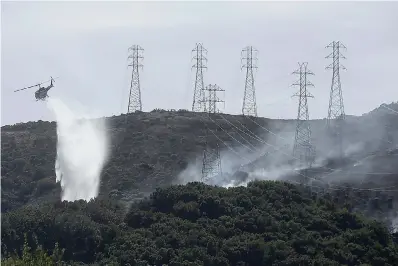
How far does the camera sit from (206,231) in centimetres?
9919

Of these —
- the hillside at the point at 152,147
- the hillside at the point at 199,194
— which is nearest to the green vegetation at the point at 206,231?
the hillside at the point at 199,194

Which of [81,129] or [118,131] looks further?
[118,131]

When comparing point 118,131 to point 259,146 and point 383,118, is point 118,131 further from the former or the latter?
point 383,118

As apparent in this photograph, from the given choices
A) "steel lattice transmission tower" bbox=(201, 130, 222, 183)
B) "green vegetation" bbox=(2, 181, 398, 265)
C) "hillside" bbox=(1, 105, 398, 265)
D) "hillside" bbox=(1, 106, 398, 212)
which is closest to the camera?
"green vegetation" bbox=(2, 181, 398, 265)

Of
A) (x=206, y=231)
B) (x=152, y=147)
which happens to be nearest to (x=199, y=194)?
(x=206, y=231)

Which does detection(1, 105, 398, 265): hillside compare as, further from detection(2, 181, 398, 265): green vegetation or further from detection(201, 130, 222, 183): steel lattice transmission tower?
detection(201, 130, 222, 183): steel lattice transmission tower

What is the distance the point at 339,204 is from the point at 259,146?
42265mm

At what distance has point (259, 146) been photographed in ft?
515

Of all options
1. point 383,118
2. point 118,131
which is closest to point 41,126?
point 118,131

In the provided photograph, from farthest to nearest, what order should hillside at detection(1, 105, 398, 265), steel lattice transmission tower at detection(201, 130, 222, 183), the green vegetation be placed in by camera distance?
steel lattice transmission tower at detection(201, 130, 222, 183) → hillside at detection(1, 105, 398, 265) → the green vegetation

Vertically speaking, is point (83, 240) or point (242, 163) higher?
point (242, 163)

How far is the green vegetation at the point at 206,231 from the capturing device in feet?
301

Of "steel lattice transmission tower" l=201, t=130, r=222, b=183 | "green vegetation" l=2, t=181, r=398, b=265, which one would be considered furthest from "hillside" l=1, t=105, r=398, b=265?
"steel lattice transmission tower" l=201, t=130, r=222, b=183

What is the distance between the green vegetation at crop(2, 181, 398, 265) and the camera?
301ft
